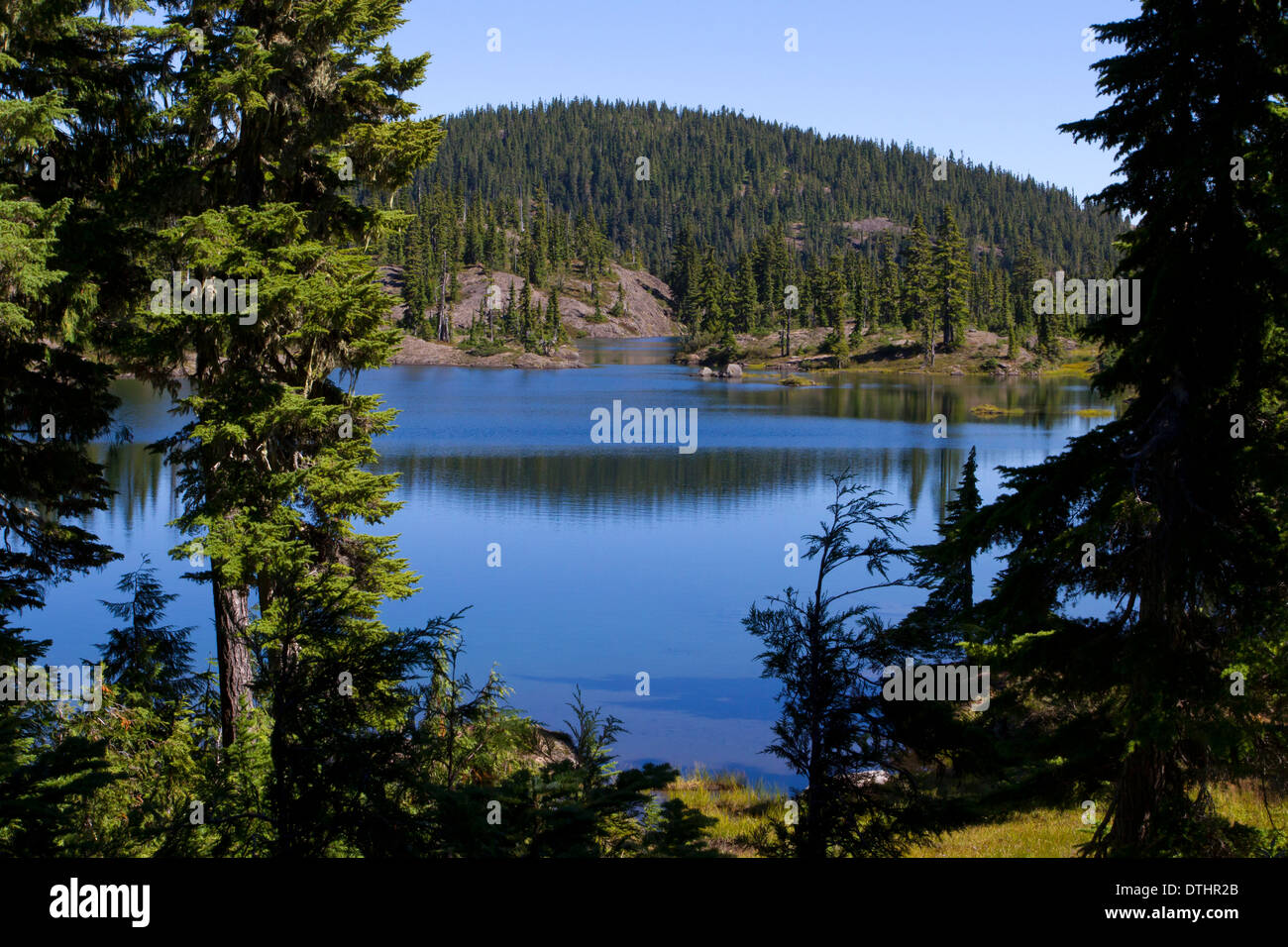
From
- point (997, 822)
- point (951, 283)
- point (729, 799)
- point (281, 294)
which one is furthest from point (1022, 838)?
point (951, 283)

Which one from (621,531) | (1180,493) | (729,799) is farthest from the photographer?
(621,531)

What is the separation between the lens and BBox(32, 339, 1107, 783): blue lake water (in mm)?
21984

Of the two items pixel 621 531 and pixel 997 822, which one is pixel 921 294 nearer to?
pixel 621 531

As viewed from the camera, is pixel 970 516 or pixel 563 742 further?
pixel 563 742

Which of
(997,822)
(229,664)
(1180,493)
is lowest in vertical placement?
(997,822)

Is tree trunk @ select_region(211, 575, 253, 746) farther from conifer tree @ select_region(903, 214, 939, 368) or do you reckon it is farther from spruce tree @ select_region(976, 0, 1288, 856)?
conifer tree @ select_region(903, 214, 939, 368)

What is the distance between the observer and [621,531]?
34.3 meters

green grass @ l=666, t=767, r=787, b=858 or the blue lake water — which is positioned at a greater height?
the blue lake water

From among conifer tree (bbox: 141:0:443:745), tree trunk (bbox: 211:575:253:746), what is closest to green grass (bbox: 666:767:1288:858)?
conifer tree (bbox: 141:0:443:745)

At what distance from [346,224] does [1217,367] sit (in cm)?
1190

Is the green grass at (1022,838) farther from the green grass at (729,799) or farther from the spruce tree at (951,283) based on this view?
the spruce tree at (951,283)

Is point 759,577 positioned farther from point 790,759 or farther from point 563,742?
point 790,759

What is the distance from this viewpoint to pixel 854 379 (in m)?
96.6

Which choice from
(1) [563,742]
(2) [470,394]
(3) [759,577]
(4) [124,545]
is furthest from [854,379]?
(1) [563,742]
